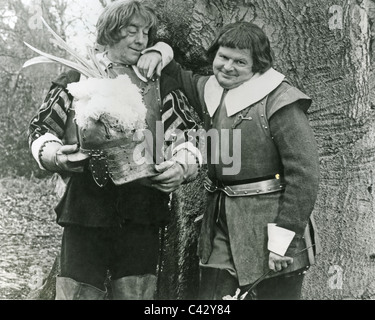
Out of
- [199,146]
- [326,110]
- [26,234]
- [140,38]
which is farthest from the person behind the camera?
[26,234]

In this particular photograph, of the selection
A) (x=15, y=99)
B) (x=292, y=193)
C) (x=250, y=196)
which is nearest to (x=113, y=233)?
(x=250, y=196)

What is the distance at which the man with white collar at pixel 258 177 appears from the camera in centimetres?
234

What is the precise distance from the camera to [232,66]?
240 cm

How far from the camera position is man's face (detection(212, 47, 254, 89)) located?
2.38 meters

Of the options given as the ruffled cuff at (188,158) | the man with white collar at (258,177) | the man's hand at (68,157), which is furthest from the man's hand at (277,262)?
the man's hand at (68,157)

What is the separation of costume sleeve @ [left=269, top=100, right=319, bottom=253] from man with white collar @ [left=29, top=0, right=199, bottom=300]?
400mm

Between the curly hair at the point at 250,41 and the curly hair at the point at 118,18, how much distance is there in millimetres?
323

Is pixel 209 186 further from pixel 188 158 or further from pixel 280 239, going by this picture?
pixel 280 239

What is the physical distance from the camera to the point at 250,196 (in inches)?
94.9

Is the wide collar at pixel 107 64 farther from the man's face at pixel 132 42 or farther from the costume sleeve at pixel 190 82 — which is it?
the costume sleeve at pixel 190 82

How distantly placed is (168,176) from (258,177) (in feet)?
1.25

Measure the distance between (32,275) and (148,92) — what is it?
1.24 m

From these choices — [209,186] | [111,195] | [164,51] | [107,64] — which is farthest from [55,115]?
[209,186]

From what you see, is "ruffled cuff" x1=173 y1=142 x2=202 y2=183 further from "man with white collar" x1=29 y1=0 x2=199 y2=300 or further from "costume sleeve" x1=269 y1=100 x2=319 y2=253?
"costume sleeve" x1=269 y1=100 x2=319 y2=253
